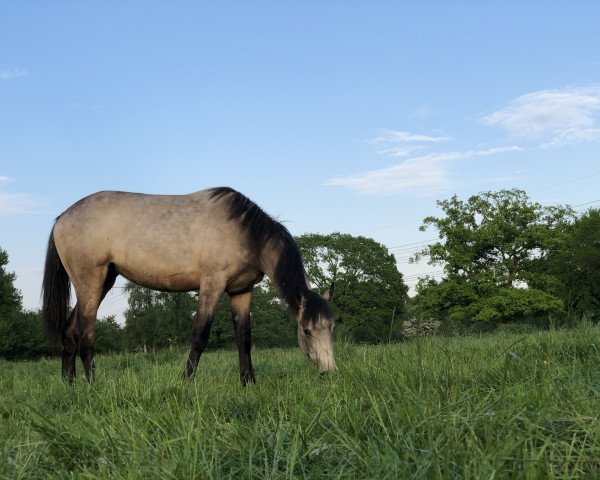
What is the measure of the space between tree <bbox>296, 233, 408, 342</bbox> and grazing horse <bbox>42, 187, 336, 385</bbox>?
47123 mm

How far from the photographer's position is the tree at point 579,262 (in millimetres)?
41406

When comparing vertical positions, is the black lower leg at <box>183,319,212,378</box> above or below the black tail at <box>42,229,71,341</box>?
below

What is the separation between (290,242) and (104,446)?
567 cm

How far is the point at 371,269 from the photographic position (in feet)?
199

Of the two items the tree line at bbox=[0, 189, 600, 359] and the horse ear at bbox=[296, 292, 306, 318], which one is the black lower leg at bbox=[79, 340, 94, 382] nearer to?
the horse ear at bbox=[296, 292, 306, 318]

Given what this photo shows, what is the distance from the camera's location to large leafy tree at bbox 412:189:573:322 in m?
46.1

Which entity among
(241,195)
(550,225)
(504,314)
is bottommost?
(504,314)

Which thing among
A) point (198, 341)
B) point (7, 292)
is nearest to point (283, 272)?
point (198, 341)

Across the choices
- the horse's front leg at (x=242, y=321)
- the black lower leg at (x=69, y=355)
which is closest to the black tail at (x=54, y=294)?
the black lower leg at (x=69, y=355)

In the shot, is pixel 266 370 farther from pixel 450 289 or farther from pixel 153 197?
pixel 450 289

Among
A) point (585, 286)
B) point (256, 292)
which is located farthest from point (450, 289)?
point (256, 292)

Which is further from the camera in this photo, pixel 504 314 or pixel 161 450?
pixel 504 314

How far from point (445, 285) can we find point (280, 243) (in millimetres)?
42165

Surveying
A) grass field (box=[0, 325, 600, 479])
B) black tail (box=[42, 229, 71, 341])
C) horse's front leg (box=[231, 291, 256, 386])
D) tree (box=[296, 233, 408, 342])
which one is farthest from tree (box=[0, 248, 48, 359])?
grass field (box=[0, 325, 600, 479])
